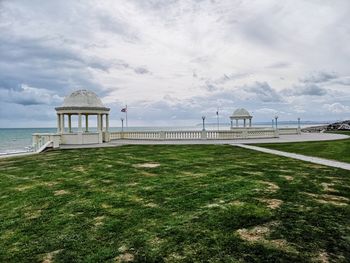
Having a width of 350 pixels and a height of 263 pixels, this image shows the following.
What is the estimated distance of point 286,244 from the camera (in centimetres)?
506

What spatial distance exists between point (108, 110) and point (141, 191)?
2101 centimetres

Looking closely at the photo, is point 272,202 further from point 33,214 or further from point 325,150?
point 325,150

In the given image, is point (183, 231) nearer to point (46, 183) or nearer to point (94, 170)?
point (46, 183)

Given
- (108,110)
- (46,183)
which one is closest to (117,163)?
(46,183)

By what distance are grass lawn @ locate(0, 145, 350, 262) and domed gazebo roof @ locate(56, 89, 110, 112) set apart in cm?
1621

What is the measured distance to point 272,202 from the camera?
7.22 m

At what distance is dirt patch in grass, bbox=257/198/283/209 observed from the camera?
6.92 metres

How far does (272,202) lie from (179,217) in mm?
2354

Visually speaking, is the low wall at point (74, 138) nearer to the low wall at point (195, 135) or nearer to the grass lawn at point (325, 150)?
the low wall at point (195, 135)

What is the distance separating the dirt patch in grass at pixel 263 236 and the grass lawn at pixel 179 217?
0.06ft

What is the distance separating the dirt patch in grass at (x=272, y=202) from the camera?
6923 mm

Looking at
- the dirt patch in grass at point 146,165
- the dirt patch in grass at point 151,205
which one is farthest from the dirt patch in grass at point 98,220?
the dirt patch in grass at point 146,165

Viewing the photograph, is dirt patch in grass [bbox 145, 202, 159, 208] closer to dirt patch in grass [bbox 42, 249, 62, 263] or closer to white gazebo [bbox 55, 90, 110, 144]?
dirt patch in grass [bbox 42, 249, 62, 263]

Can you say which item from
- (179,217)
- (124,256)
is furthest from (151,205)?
(124,256)
